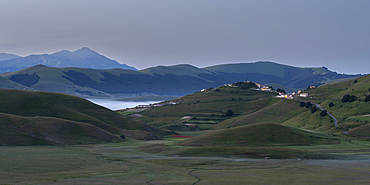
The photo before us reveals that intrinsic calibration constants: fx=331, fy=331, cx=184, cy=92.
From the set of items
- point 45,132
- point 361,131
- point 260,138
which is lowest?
point 260,138

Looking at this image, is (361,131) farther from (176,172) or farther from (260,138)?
(176,172)

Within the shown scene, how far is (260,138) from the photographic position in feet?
407

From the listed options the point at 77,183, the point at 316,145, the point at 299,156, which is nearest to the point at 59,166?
the point at 77,183

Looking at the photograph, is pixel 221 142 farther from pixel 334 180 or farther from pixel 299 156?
pixel 334 180

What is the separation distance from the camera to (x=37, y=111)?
190 metres

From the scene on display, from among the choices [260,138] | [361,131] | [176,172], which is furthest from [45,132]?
[361,131]

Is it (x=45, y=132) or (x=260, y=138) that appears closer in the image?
(x=260, y=138)

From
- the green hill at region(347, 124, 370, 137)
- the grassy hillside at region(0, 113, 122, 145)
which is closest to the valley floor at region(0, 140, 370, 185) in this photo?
the grassy hillside at region(0, 113, 122, 145)

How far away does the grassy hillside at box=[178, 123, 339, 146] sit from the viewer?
396ft

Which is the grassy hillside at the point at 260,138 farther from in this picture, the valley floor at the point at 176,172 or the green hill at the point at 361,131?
the valley floor at the point at 176,172

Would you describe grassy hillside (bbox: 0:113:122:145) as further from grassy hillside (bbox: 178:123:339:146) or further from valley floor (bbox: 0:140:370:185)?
valley floor (bbox: 0:140:370:185)

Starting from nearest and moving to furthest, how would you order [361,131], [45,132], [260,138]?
[260,138]
[45,132]
[361,131]

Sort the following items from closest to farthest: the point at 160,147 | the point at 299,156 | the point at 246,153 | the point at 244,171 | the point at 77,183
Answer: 1. the point at 77,183
2. the point at 244,171
3. the point at 299,156
4. the point at 246,153
5. the point at 160,147

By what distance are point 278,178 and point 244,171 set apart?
365 inches
